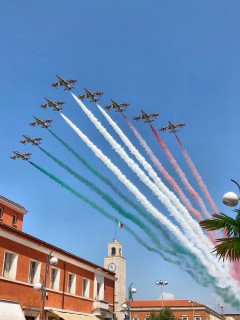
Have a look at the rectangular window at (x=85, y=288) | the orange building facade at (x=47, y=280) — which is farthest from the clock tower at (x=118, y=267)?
the rectangular window at (x=85, y=288)

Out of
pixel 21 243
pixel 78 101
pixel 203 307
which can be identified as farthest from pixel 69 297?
pixel 203 307

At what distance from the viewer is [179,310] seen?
337 ft

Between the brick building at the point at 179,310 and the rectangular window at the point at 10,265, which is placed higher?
the brick building at the point at 179,310

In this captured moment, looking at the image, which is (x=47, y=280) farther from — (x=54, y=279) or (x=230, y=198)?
(x=230, y=198)

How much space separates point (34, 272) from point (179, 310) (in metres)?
79.0

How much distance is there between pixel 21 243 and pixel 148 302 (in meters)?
83.7

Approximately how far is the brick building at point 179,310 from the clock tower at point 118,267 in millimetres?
12655

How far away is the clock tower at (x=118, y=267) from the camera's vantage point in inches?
3576

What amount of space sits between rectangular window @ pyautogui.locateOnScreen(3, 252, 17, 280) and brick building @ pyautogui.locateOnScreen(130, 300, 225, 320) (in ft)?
255

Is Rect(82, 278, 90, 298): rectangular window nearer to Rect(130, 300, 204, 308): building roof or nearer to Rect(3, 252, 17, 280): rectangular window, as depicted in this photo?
Rect(3, 252, 17, 280): rectangular window

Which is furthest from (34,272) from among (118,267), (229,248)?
(118,267)

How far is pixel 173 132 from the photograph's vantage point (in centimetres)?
5322

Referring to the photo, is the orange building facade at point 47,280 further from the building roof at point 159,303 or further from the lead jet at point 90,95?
the building roof at point 159,303

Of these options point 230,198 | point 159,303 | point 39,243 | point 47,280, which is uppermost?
point 159,303
